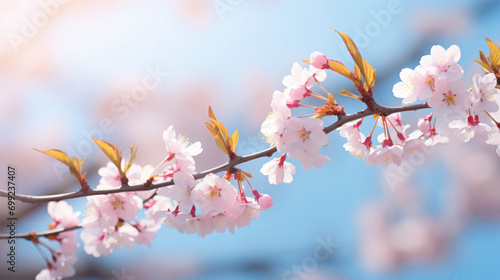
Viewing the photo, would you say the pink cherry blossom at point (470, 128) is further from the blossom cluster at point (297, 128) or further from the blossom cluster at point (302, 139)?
the blossom cluster at point (297, 128)

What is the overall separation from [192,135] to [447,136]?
5.42 feet

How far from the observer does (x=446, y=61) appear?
1.00 metres

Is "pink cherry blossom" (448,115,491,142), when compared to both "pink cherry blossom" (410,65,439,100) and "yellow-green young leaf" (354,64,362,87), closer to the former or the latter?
"pink cherry blossom" (410,65,439,100)

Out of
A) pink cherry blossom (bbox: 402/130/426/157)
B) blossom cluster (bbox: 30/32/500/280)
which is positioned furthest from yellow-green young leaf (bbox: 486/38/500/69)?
pink cherry blossom (bbox: 402/130/426/157)

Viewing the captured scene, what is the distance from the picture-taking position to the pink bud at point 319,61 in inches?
42.8

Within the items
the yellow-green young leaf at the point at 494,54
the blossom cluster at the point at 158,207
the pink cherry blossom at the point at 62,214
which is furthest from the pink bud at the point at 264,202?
the pink cherry blossom at the point at 62,214

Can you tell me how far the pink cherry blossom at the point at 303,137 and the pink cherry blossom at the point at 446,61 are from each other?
1.05 ft

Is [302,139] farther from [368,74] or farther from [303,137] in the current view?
[368,74]

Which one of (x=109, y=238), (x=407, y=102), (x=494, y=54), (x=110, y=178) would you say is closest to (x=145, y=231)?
(x=109, y=238)

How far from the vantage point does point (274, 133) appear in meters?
1.02

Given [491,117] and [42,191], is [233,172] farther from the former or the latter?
[42,191]

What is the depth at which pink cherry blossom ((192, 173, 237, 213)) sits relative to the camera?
109 cm

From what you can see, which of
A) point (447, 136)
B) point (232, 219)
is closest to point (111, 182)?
point (232, 219)

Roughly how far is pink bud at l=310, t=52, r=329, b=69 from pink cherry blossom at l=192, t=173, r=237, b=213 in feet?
1.31
